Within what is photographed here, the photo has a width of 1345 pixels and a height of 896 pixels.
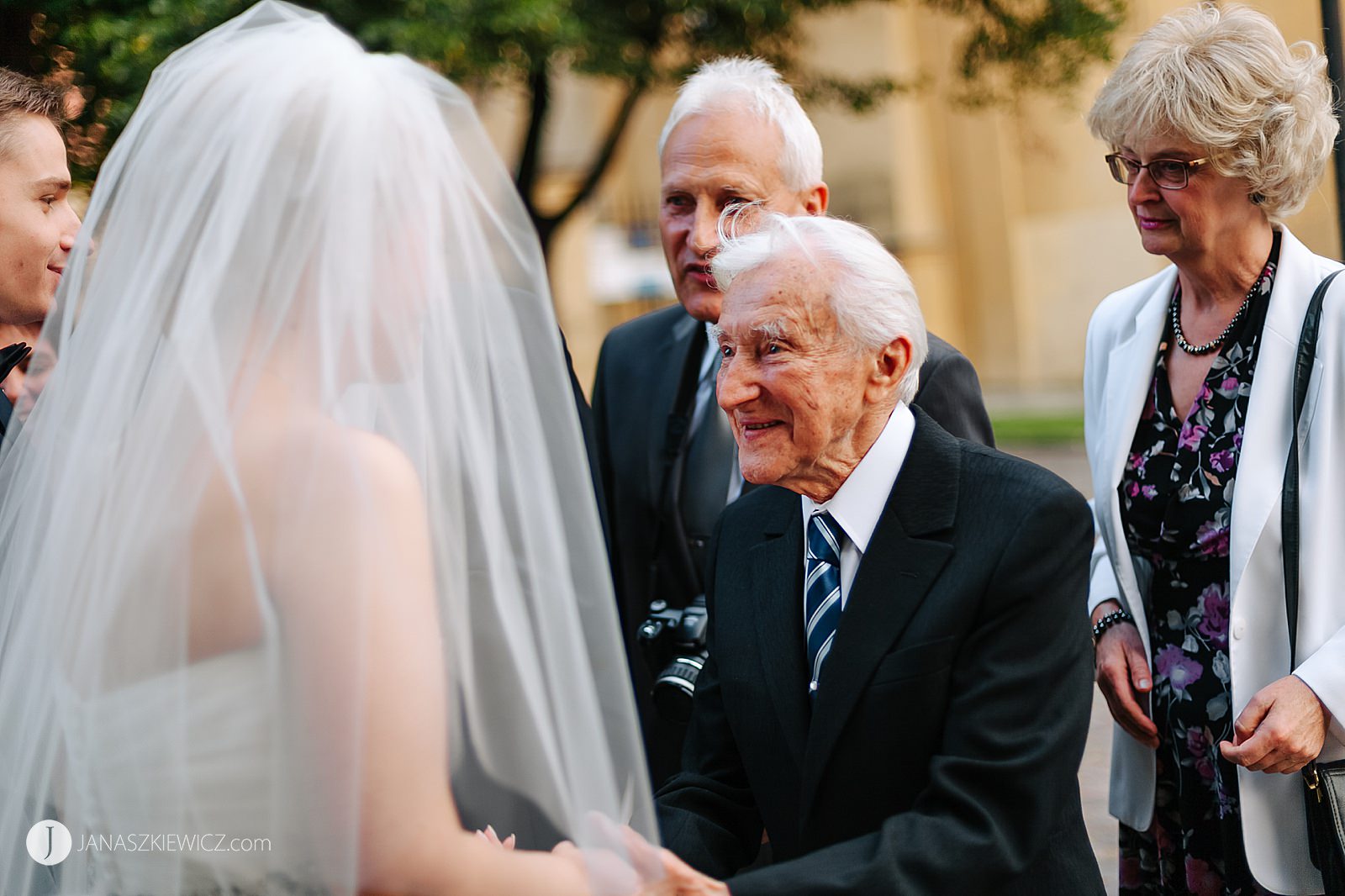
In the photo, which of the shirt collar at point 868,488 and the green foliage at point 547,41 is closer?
the shirt collar at point 868,488

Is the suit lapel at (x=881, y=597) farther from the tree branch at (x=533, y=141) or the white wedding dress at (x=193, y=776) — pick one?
the tree branch at (x=533, y=141)

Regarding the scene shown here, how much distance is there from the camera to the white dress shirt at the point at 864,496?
2344mm

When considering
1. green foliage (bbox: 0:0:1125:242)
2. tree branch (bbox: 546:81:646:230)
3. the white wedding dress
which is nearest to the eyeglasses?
the white wedding dress

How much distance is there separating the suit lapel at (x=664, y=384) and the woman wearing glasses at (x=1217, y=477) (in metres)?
1.07

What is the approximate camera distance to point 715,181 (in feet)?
10.7

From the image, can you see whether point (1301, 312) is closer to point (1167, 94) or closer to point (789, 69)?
point (1167, 94)

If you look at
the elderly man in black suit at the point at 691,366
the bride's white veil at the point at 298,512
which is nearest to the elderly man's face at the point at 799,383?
the bride's white veil at the point at 298,512

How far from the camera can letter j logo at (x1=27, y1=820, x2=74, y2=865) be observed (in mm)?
1871

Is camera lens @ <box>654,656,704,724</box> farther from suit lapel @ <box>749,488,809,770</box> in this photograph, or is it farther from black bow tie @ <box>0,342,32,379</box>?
black bow tie @ <box>0,342,32,379</box>

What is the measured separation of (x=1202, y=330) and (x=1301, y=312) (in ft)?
0.78

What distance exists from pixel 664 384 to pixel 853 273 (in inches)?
47.7

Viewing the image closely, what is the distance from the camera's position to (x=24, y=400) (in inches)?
101

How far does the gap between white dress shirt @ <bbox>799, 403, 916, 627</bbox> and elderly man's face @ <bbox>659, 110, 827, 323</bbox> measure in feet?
3.09

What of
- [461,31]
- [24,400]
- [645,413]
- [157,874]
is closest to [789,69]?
[461,31]
